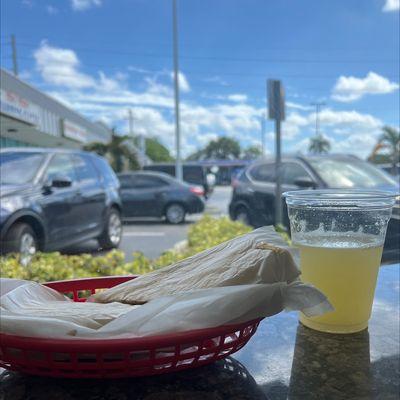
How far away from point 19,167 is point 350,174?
3453 millimetres

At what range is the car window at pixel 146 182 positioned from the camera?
359 inches

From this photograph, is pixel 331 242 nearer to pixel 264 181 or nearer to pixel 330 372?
pixel 330 372

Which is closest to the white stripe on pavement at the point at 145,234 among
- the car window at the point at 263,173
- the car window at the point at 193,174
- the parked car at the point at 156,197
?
the parked car at the point at 156,197

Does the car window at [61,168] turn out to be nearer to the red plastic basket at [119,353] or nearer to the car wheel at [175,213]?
the red plastic basket at [119,353]

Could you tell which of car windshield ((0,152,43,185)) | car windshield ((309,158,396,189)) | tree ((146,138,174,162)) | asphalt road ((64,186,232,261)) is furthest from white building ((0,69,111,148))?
tree ((146,138,174,162))

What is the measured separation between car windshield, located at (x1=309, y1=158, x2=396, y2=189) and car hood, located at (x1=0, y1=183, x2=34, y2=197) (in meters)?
3.05

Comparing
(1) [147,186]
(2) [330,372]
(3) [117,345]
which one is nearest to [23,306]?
(3) [117,345]

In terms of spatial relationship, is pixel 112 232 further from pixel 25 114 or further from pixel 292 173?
pixel 25 114

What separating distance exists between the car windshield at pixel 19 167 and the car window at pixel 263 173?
9.00ft

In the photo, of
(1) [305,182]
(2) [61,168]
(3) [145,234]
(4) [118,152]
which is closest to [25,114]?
(2) [61,168]

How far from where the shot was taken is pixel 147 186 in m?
9.13

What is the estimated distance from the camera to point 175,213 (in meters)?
9.14

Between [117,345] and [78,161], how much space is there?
4.90 metres

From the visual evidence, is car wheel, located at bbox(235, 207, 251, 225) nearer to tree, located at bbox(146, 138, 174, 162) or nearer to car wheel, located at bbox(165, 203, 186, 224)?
car wheel, located at bbox(165, 203, 186, 224)
